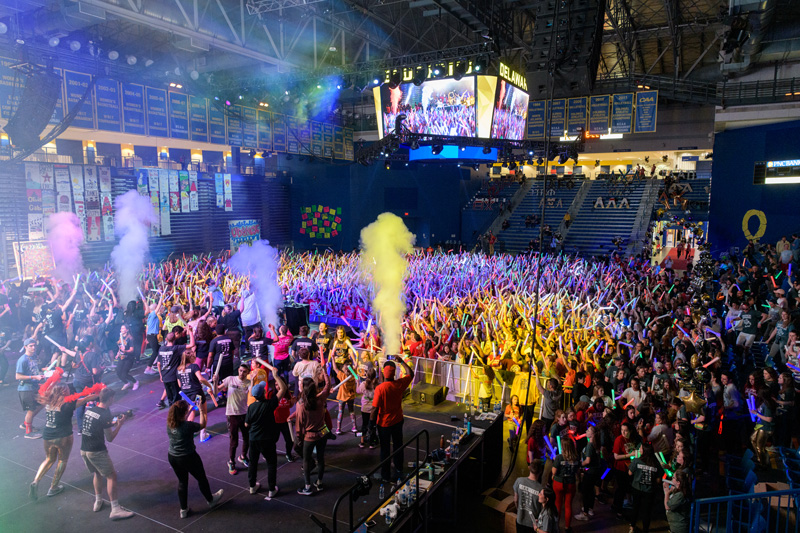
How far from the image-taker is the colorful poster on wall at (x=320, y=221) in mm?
28547

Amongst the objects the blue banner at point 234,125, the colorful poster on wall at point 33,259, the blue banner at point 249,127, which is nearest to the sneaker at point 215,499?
the colorful poster on wall at point 33,259

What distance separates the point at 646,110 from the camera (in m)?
18.5

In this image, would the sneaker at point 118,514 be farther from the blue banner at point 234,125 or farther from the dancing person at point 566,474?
the blue banner at point 234,125

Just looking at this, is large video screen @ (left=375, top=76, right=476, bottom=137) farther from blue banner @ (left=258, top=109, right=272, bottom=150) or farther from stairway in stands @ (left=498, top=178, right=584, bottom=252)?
stairway in stands @ (left=498, top=178, right=584, bottom=252)

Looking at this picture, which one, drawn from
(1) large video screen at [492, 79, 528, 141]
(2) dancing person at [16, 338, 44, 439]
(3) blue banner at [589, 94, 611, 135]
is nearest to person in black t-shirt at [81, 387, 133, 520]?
(2) dancing person at [16, 338, 44, 439]

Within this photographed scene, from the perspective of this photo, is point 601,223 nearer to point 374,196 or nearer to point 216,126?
point 374,196

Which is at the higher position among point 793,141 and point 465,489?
point 793,141

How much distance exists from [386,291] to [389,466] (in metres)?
6.44

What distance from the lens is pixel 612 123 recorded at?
730 inches

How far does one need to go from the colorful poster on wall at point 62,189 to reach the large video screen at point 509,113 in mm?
14877

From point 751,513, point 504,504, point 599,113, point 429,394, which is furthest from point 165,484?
point 599,113

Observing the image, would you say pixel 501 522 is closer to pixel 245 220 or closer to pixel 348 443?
pixel 348 443

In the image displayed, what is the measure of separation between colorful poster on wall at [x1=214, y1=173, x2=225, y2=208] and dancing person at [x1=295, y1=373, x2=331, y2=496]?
2068 cm

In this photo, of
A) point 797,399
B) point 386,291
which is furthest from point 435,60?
point 797,399
